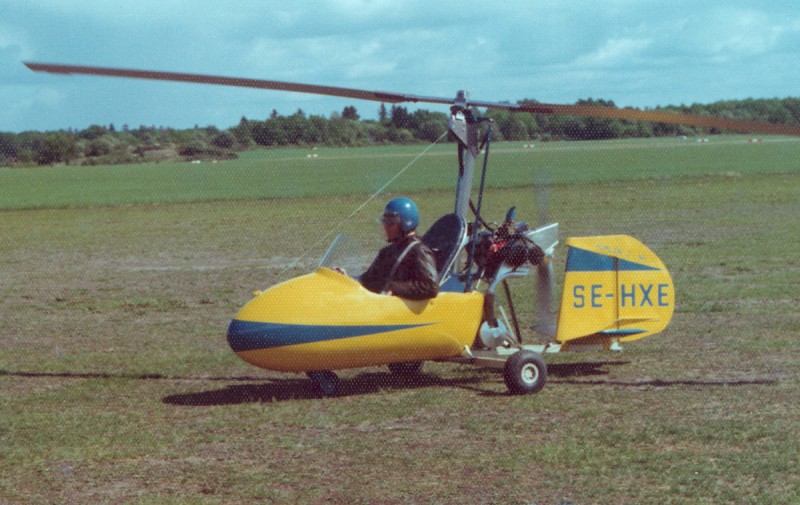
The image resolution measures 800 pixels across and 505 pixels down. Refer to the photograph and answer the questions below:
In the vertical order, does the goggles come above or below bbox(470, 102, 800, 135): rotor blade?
below

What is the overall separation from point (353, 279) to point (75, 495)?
3.31 meters

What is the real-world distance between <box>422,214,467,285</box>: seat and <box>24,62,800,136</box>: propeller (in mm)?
1126

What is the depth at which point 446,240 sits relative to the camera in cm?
970

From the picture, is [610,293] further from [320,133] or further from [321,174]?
[321,174]

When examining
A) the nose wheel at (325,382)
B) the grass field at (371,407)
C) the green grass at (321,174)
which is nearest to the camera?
the grass field at (371,407)

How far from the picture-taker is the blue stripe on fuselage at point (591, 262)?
32.8ft

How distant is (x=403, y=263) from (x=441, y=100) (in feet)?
4.77

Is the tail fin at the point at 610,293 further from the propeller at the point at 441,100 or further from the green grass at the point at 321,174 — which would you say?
the green grass at the point at 321,174

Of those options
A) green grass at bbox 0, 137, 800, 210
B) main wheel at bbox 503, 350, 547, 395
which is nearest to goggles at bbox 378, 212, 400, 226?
main wheel at bbox 503, 350, 547, 395

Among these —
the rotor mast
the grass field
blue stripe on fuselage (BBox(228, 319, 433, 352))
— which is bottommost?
the grass field

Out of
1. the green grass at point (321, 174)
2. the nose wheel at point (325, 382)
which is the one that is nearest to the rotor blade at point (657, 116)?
the nose wheel at point (325, 382)

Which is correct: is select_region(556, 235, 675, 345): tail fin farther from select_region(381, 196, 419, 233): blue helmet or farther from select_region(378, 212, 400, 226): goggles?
select_region(378, 212, 400, 226): goggles

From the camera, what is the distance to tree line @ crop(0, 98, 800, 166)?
41.1ft

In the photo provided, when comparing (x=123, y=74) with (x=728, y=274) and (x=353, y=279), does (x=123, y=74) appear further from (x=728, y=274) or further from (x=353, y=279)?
(x=728, y=274)
